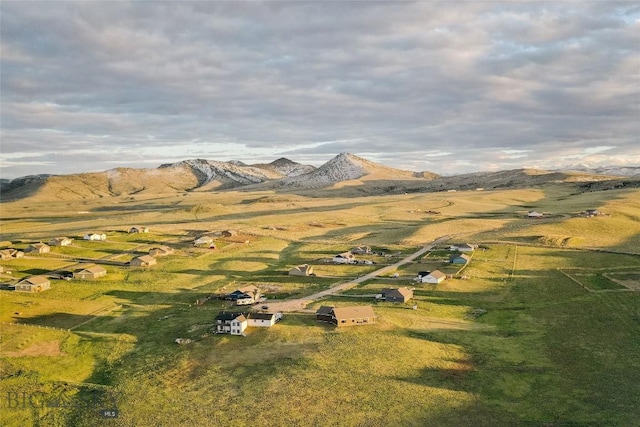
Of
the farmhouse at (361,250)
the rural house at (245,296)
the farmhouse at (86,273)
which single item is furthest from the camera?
the farmhouse at (361,250)

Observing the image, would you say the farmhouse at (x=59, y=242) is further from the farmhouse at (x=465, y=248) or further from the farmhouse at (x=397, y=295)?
the farmhouse at (x=465, y=248)

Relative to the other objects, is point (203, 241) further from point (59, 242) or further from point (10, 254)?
point (10, 254)

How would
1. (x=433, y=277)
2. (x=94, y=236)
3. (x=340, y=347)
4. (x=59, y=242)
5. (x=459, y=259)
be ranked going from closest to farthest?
(x=340, y=347)
(x=433, y=277)
(x=459, y=259)
(x=59, y=242)
(x=94, y=236)

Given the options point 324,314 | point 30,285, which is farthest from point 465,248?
point 30,285

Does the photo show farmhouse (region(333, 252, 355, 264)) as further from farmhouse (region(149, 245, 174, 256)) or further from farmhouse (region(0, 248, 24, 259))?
farmhouse (region(0, 248, 24, 259))

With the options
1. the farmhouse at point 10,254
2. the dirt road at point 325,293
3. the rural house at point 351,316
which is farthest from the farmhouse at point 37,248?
the rural house at point 351,316

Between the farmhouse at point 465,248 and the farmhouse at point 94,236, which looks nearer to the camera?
the farmhouse at point 465,248
